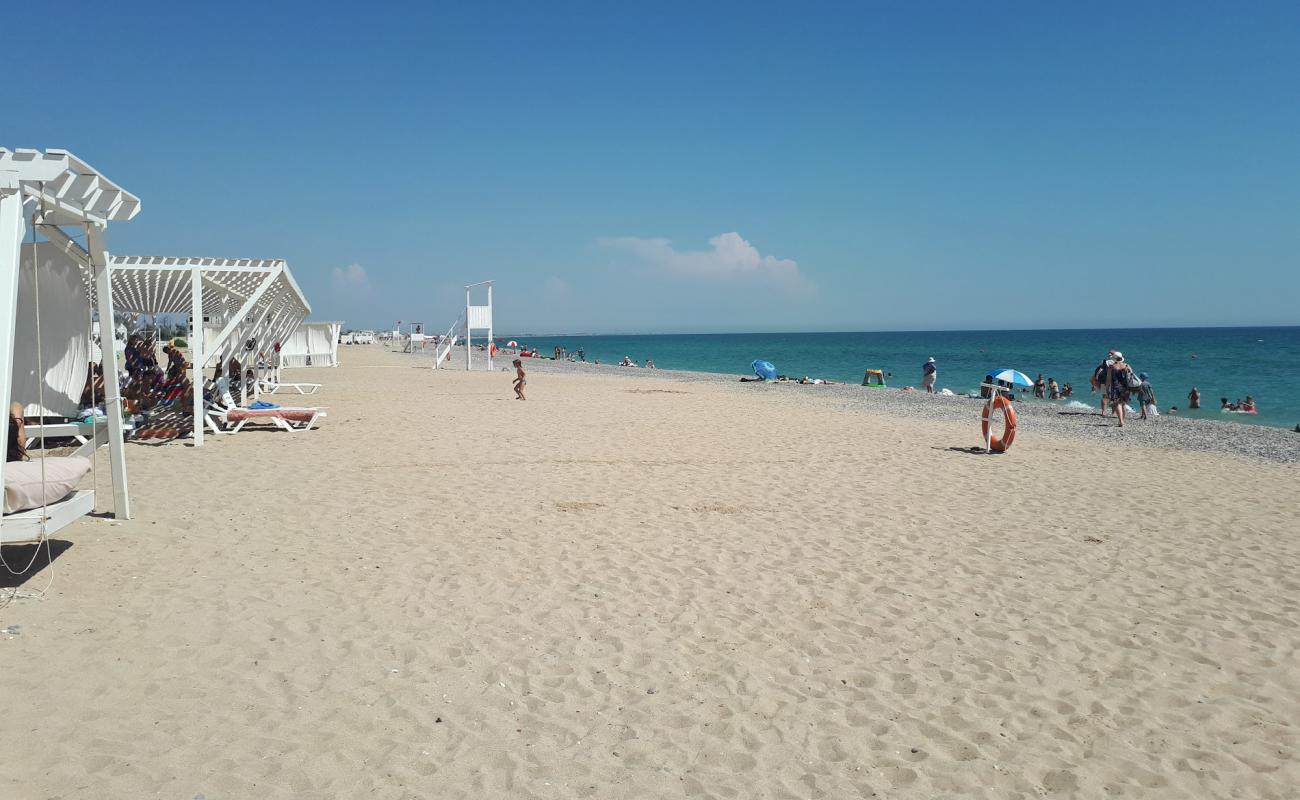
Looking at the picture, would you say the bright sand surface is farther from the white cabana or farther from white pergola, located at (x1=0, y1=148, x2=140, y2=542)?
the white cabana

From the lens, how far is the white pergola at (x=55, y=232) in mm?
4723

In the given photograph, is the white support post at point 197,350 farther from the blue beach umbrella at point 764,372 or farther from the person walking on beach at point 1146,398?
the blue beach umbrella at point 764,372

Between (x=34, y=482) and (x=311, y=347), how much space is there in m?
36.8

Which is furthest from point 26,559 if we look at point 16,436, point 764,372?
point 764,372

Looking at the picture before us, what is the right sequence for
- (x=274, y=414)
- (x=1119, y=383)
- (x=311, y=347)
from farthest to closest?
(x=311, y=347) → (x=1119, y=383) → (x=274, y=414)

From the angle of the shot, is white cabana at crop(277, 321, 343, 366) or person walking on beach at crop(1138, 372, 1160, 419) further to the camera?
white cabana at crop(277, 321, 343, 366)

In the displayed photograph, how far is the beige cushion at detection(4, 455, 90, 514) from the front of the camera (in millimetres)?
5094

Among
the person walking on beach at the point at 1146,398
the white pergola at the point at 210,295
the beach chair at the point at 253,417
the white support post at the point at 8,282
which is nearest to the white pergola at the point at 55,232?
the white support post at the point at 8,282

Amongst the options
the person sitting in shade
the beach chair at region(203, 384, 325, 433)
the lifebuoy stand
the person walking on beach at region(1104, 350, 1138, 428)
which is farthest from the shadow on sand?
the person walking on beach at region(1104, 350, 1138, 428)

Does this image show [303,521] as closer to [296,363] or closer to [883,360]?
[296,363]

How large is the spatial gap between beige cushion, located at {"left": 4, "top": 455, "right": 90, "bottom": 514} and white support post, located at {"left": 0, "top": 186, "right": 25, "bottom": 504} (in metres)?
0.46

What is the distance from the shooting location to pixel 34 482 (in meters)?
5.20

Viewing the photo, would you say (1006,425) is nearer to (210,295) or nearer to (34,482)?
(34,482)

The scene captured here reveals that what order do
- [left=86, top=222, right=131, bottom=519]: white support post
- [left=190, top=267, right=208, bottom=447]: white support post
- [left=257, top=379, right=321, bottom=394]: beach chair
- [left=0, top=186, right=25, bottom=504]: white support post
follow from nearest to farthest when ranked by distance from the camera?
[left=0, top=186, right=25, bottom=504]: white support post
[left=86, top=222, right=131, bottom=519]: white support post
[left=190, top=267, right=208, bottom=447]: white support post
[left=257, top=379, right=321, bottom=394]: beach chair
